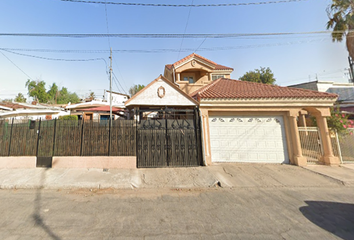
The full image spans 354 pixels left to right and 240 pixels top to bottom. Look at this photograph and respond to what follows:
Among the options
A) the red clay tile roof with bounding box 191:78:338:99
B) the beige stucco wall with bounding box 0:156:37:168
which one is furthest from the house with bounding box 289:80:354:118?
the beige stucco wall with bounding box 0:156:37:168

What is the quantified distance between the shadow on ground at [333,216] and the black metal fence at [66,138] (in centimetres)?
638

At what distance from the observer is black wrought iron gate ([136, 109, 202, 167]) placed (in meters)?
6.56

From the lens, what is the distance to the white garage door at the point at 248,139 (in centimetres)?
750

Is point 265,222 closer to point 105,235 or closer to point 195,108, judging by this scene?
point 105,235

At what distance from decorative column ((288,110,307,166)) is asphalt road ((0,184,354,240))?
7.40 ft

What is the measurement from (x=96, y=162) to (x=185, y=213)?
16.0 ft

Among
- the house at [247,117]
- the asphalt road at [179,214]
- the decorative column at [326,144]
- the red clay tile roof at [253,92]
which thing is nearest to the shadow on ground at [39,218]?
the asphalt road at [179,214]

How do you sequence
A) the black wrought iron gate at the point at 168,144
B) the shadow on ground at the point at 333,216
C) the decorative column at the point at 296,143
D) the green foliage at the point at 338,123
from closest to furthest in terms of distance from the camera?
the shadow on ground at the point at 333,216 → the black wrought iron gate at the point at 168,144 → the decorative column at the point at 296,143 → the green foliage at the point at 338,123

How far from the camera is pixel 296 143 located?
7371mm

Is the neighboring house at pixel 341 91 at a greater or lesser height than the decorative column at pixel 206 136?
greater

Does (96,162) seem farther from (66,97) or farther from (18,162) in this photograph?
(66,97)

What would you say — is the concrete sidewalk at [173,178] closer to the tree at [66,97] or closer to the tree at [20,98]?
the tree at [66,97]

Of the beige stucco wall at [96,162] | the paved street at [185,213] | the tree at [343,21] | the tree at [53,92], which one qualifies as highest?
the tree at [53,92]

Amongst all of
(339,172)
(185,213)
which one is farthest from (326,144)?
(185,213)
